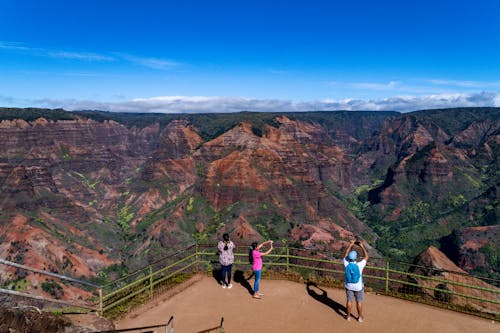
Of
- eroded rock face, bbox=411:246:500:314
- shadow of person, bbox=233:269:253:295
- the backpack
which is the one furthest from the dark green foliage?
the backpack

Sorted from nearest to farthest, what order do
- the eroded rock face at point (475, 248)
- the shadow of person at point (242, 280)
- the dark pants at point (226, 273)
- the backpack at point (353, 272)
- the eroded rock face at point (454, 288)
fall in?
the backpack at point (353, 272) < the eroded rock face at point (454, 288) < the dark pants at point (226, 273) < the shadow of person at point (242, 280) < the eroded rock face at point (475, 248)

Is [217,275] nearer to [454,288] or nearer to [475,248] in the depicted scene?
[454,288]

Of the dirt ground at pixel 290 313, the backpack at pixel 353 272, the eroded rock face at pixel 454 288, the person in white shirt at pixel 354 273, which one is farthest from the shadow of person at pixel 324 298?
the eroded rock face at pixel 454 288

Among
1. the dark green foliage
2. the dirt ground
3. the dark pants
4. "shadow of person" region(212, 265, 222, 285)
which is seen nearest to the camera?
the dirt ground

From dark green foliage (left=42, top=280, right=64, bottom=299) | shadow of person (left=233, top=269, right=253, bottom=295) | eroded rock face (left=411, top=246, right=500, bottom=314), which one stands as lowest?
dark green foliage (left=42, top=280, right=64, bottom=299)

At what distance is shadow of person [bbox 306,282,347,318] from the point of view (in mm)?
17812

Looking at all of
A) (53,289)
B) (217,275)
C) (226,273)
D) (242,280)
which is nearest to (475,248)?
→ (53,289)

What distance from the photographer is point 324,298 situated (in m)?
19.4

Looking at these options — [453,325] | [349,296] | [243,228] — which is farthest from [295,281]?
[243,228]

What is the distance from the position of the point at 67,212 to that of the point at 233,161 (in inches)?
3032

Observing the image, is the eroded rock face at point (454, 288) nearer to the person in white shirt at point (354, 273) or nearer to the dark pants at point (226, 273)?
the person in white shirt at point (354, 273)

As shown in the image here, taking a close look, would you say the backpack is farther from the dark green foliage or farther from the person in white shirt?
the dark green foliage

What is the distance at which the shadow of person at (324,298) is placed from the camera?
1781 centimetres

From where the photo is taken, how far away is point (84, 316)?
16328mm
